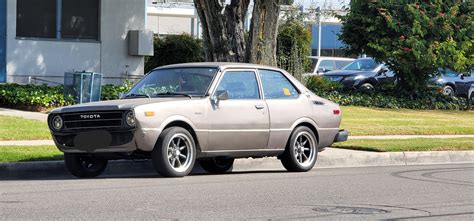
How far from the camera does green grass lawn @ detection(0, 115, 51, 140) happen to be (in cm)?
1590

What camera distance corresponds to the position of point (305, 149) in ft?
44.2

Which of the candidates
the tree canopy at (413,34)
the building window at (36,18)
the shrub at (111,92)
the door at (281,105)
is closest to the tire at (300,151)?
the door at (281,105)

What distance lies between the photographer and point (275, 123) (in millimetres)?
12859

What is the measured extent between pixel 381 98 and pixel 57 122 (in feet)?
56.7

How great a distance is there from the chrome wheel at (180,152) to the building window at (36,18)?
13.4m

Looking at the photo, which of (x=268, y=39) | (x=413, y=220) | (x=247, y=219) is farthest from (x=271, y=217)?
(x=268, y=39)

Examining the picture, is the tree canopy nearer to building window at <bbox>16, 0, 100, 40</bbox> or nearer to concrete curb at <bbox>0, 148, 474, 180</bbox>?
building window at <bbox>16, 0, 100, 40</bbox>

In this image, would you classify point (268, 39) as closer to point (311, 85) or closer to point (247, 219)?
point (311, 85)

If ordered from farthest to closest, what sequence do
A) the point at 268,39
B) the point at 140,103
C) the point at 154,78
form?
the point at 268,39
the point at 154,78
the point at 140,103

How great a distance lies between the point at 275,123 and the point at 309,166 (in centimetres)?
102

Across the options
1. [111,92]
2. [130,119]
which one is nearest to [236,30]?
[111,92]

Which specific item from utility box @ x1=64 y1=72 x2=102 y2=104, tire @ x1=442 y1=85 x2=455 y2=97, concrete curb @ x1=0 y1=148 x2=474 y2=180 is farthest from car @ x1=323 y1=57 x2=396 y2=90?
concrete curb @ x1=0 y1=148 x2=474 y2=180

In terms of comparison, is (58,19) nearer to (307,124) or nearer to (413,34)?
(413,34)

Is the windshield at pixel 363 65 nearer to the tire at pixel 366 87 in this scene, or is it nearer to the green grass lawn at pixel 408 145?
the tire at pixel 366 87
